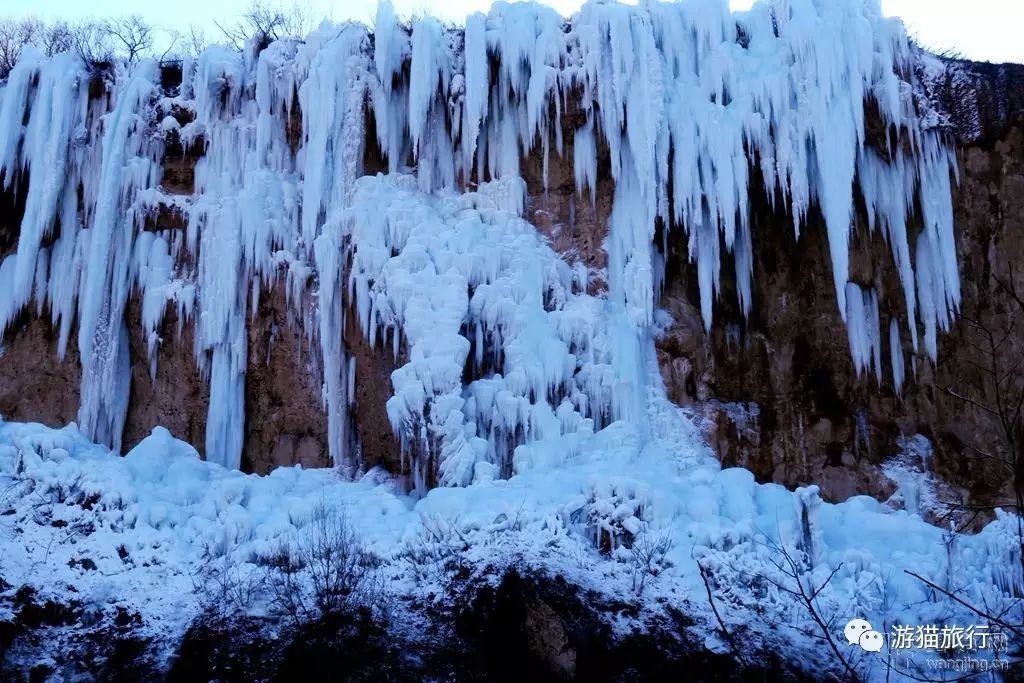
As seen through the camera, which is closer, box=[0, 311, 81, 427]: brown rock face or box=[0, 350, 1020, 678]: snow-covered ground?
box=[0, 350, 1020, 678]: snow-covered ground

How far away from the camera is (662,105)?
12.4 metres

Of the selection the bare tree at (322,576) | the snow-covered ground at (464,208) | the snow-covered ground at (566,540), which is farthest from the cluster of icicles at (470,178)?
the bare tree at (322,576)

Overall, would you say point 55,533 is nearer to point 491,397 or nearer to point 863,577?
point 491,397

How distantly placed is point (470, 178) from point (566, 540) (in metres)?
5.71

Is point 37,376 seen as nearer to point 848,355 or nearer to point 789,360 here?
point 789,360

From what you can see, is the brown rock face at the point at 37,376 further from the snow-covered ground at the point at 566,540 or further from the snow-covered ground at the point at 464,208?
the snow-covered ground at the point at 566,540

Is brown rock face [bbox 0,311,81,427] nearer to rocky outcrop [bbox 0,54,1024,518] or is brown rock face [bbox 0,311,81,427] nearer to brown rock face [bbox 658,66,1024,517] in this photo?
rocky outcrop [bbox 0,54,1024,518]

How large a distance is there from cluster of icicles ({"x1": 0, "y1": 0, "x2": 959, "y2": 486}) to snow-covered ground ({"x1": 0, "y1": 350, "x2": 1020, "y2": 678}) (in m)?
2.41

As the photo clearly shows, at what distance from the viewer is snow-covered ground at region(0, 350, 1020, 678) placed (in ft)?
27.6

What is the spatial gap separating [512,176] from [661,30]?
260 cm

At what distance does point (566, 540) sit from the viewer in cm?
891

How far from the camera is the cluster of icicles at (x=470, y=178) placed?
12.2 meters

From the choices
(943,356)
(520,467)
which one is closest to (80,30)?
(520,467)

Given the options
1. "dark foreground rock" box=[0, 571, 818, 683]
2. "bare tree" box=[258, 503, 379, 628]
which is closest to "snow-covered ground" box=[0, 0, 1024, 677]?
"bare tree" box=[258, 503, 379, 628]
